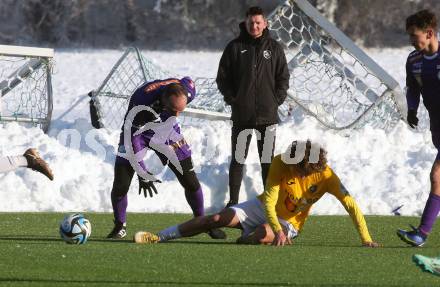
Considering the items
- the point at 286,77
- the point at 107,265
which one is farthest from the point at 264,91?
the point at 107,265

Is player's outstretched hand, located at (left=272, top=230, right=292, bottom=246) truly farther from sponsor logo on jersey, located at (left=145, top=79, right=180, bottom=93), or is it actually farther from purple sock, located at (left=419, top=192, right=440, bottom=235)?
sponsor logo on jersey, located at (left=145, top=79, right=180, bottom=93)

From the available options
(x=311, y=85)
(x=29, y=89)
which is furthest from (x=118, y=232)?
(x=311, y=85)

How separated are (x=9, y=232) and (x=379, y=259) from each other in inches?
131

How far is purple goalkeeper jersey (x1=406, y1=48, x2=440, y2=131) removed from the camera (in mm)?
10305

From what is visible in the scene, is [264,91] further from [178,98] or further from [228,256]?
[228,256]

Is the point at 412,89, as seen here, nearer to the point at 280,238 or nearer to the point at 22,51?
the point at 280,238

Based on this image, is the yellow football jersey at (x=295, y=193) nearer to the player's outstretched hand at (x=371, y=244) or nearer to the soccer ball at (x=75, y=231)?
the player's outstretched hand at (x=371, y=244)

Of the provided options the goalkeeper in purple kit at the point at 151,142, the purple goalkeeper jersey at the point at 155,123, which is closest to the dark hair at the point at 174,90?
the goalkeeper in purple kit at the point at 151,142

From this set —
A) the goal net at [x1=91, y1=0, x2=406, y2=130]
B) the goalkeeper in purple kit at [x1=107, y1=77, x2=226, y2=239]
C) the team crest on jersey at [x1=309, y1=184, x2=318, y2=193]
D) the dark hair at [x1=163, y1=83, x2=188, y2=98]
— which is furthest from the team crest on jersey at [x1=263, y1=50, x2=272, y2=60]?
the goal net at [x1=91, y1=0, x2=406, y2=130]

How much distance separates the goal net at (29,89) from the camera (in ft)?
53.7

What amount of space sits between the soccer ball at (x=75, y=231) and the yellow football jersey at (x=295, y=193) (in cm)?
136

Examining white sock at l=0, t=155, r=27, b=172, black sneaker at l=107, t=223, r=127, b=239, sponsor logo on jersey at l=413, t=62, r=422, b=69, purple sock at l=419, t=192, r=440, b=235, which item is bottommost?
black sneaker at l=107, t=223, r=127, b=239

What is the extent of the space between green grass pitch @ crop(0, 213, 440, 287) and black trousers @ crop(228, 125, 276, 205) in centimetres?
82

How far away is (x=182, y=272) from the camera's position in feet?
27.8
